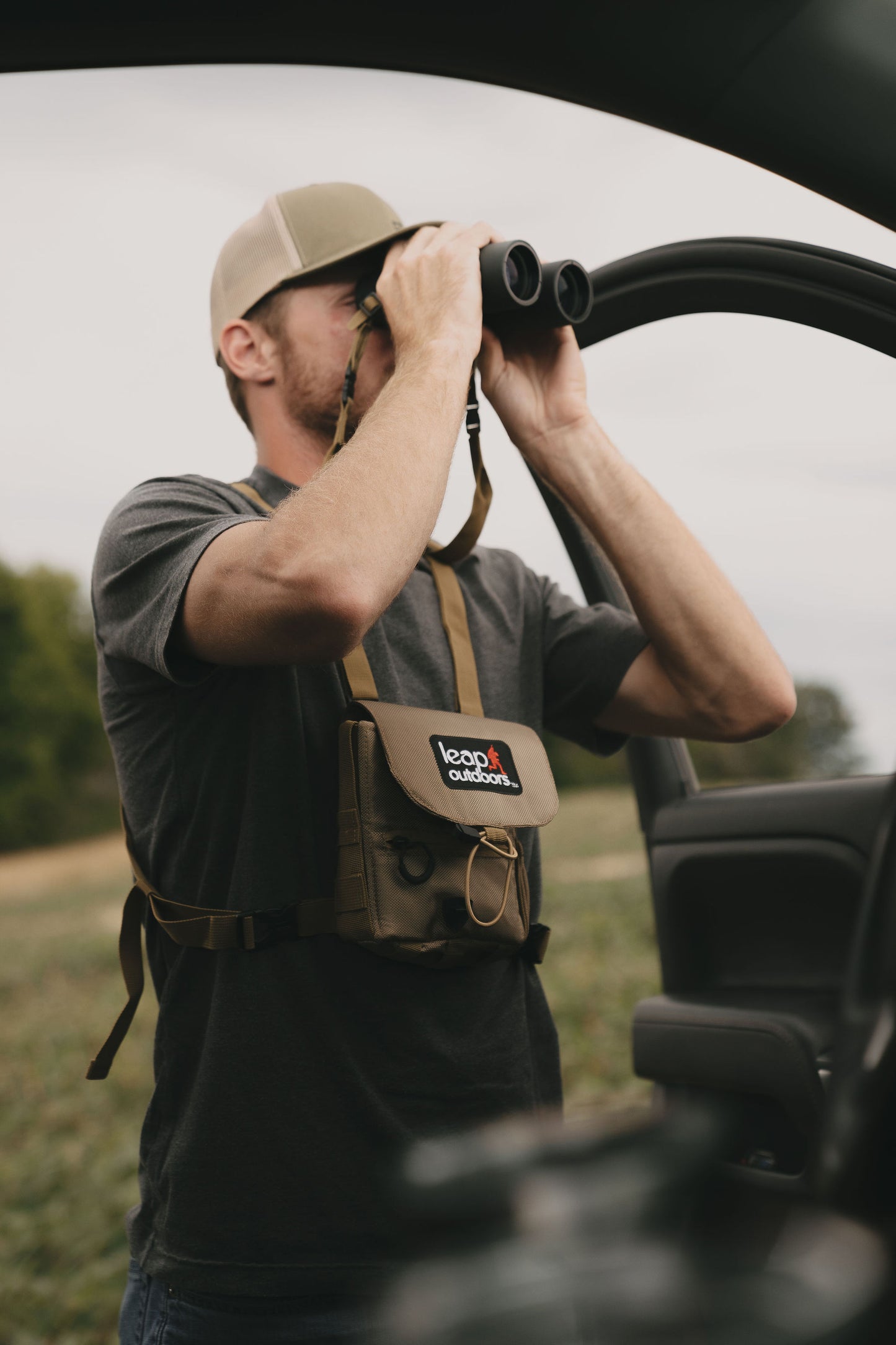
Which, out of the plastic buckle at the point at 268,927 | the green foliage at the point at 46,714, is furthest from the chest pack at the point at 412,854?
the green foliage at the point at 46,714

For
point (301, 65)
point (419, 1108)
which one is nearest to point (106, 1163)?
point (419, 1108)

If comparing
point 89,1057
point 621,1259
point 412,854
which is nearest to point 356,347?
point 412,854

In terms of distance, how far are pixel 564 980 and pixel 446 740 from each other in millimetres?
5117

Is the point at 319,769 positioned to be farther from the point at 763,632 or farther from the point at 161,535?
the point at 763,632

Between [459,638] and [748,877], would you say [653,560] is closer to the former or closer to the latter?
[459,638]

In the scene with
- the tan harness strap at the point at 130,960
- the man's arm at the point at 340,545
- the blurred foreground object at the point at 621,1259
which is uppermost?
the man's arm at the point at 340,545

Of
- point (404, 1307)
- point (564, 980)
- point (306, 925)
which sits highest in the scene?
point (306, 925)

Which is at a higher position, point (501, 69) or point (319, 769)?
point (501, 69)

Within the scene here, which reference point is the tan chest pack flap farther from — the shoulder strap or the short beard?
Result: the short beard

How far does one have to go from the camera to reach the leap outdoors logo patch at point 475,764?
1245mm

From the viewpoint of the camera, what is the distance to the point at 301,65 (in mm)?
1044

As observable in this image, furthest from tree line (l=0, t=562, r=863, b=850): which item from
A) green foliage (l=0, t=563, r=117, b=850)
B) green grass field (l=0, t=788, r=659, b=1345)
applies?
green grass field (l=0, t=788, r=659, b=1345)

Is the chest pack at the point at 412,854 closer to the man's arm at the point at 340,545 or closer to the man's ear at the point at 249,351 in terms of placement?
the man's arm at the point at 340,545

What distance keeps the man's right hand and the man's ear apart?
22cm
